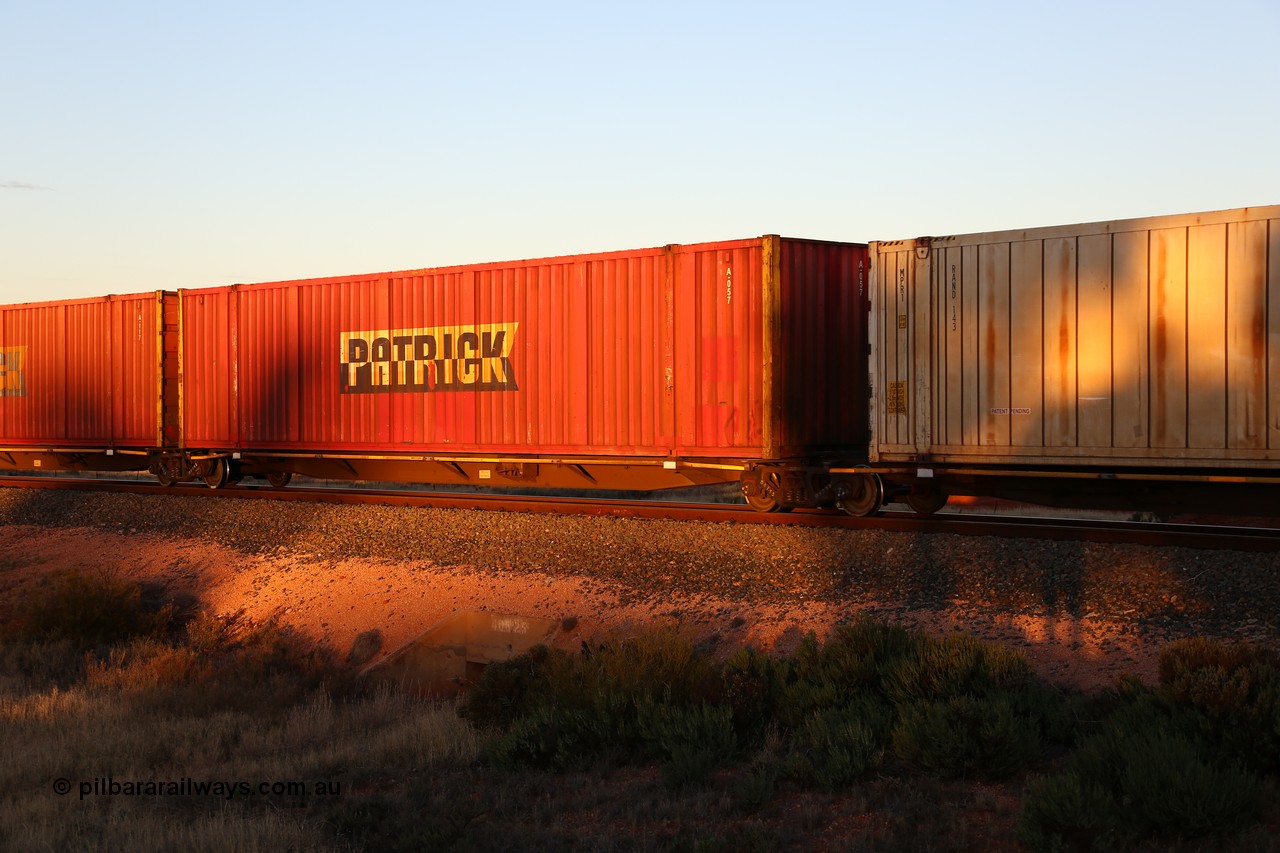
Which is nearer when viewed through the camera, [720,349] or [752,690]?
[752,690]

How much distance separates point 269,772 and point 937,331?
8259 mm

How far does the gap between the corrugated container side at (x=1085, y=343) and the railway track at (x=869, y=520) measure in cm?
85

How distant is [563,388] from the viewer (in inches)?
604

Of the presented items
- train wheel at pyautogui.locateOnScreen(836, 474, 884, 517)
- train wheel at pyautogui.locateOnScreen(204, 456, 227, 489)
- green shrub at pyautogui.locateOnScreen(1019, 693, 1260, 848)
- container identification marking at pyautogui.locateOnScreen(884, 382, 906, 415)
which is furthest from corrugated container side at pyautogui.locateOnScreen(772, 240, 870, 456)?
train wheel at pyautogui.locateOnScreen(204, 456, 227, 489)

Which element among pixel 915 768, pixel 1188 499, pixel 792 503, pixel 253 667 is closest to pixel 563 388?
pixel 792 503

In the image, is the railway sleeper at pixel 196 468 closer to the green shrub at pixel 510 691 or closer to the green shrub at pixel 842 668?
the green shrub at pixel 510 691

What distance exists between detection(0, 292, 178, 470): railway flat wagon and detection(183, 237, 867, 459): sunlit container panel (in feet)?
3.07

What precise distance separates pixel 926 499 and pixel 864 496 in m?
0.77

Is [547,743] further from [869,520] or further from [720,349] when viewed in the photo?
[720,349]

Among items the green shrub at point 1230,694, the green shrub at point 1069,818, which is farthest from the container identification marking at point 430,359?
the green shrub at point 1069,818

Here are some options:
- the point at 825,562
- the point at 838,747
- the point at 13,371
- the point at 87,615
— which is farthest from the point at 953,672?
the point at 13,371

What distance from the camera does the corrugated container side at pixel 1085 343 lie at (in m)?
10.7

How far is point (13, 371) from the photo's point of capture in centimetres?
2238

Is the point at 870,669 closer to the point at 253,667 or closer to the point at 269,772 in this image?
the point at 269,772
